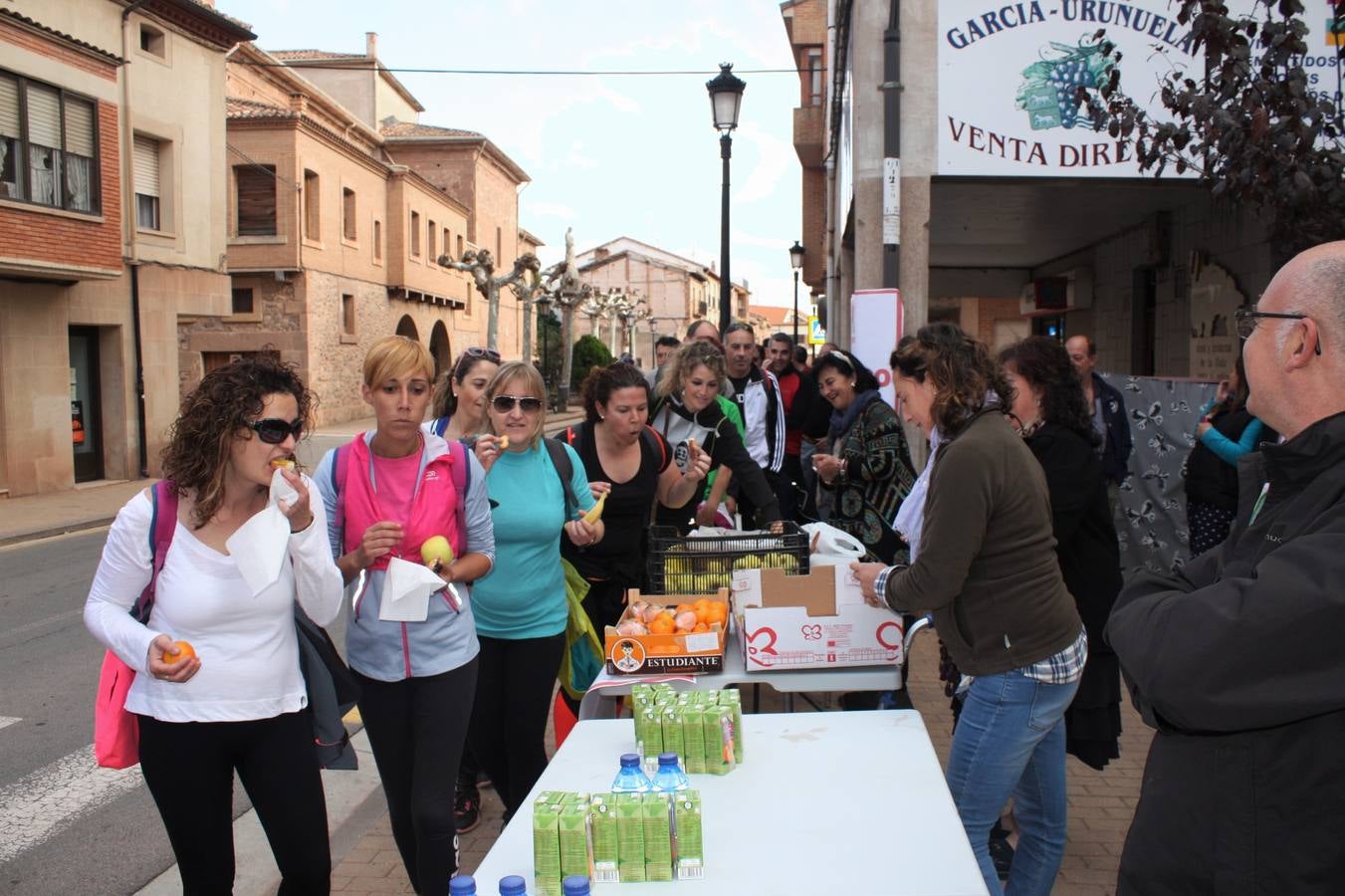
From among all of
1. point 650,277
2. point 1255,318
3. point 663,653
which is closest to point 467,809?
point 663,653

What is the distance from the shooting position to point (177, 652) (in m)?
2.75

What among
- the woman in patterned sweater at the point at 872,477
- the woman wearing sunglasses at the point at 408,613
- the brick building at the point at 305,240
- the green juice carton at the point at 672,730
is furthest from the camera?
the brick building at the point at 305,240

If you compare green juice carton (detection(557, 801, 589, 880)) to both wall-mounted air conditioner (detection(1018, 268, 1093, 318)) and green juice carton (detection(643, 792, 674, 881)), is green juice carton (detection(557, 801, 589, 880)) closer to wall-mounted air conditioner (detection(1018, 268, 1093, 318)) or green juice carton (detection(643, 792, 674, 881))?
green juice carton (detection(643, 792, 674, 881))

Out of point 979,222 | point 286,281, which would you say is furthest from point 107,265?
point 979,222

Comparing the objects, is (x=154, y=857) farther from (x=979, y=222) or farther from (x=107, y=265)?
(x=107, y=265)

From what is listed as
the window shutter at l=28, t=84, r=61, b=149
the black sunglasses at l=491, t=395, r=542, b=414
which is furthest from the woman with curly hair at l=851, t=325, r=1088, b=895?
the window shutter at l=28, t=84, r=61, b=149

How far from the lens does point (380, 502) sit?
361 centimetres

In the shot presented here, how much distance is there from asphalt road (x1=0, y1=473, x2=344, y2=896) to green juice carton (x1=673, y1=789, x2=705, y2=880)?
9.97 ft

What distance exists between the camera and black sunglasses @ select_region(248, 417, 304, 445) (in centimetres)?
300

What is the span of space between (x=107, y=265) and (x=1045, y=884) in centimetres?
1988

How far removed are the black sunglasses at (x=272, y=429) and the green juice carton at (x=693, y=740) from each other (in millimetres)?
1394

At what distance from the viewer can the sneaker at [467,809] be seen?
4777 millimetres

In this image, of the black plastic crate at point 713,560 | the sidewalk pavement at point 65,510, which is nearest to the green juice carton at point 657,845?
the black plastic crate at point 713,560

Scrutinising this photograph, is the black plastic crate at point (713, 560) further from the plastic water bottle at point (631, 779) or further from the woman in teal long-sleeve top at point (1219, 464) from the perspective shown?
the woman in teal long-sleeve top at point (1219, 464)
